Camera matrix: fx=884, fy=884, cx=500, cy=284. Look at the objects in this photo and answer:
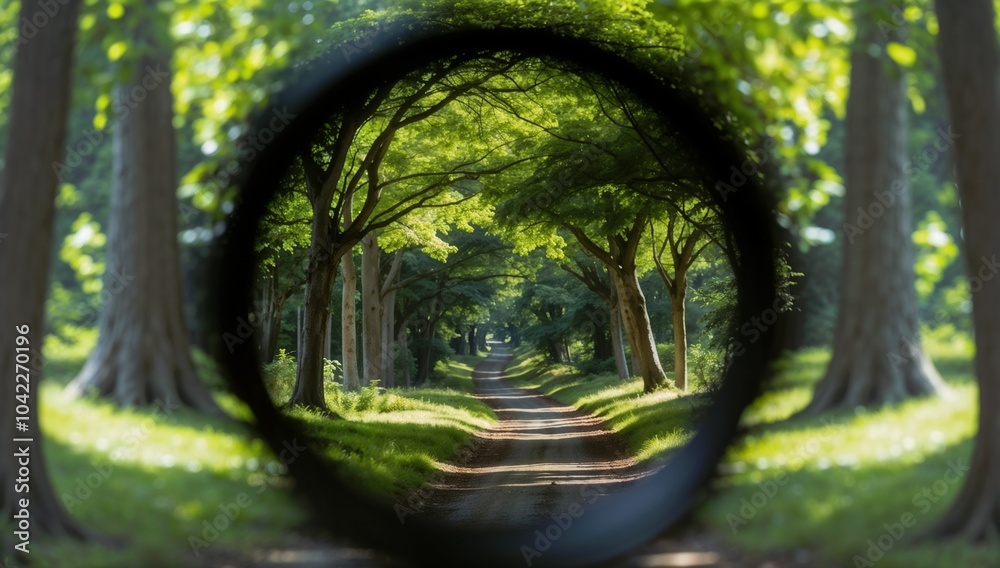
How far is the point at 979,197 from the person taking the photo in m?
4.79

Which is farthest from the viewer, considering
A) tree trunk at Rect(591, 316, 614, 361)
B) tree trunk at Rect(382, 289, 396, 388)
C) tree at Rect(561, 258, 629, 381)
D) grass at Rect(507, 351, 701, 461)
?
tree trunk at Rect(591, 316, 614, 361)

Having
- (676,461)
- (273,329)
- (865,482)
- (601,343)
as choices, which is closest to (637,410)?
(273,329)

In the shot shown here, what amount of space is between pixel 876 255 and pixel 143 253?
4144 millimetres

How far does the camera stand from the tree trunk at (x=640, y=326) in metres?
24.8

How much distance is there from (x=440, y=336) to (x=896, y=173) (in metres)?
53.2

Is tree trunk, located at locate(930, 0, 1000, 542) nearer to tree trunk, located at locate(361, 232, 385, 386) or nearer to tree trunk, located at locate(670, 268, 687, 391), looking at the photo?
tree trunk, located at locate(670, 268, 687, 391)

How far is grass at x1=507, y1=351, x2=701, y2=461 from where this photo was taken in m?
15.5

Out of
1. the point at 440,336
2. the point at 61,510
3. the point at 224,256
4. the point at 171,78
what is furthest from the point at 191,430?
the point at 440,336

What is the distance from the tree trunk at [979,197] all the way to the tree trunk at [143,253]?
435 cm

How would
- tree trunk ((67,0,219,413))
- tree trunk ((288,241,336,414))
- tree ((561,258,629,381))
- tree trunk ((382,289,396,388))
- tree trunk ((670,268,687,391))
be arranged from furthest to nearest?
1. tree ((561,258,629,381))
2. tree trunk ((382,289,396,388))
3. tree trunk ((670,268,687,391))
4. tree trunk ((288,241,336,414))
5. tree trunk ((67,0,219,413))

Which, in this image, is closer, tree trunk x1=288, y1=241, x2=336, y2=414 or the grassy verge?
the grassy verge

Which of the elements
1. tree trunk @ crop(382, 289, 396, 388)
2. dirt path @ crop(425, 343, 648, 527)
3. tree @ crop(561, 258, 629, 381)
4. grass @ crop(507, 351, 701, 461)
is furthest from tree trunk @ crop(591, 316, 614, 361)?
dirt path @ crop(425, 343, 648, 527)

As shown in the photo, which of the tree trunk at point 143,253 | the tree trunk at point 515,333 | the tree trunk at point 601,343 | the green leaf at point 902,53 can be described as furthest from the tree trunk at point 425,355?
the tree trunk at point 515,333

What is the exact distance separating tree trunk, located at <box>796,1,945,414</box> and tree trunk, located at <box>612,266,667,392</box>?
766 inches
